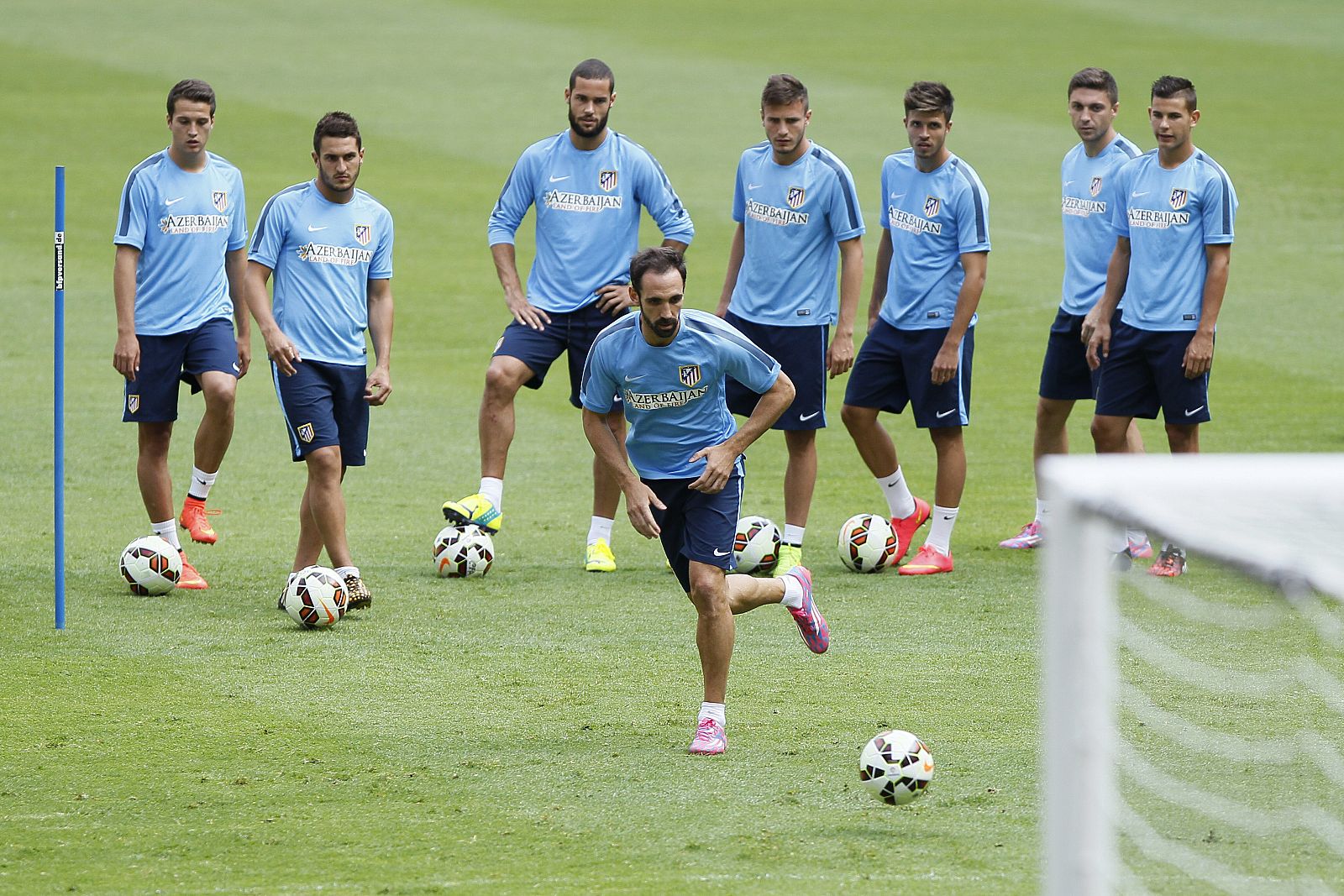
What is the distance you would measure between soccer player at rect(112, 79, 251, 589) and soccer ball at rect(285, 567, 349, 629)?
116 centimetres

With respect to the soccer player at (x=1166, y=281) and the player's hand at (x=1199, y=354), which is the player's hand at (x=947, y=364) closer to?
the soccer player at (x=1166, y=281)

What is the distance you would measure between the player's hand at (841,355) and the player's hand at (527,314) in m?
1.52

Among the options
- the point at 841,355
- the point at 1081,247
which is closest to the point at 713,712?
the point at 841,355

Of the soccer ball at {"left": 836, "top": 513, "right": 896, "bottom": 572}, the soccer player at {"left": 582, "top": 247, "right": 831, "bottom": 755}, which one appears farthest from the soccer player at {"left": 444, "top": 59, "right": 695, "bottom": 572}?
the soccer player at {"left": 582, "top": 247, "right": 831, "bottom": 755}

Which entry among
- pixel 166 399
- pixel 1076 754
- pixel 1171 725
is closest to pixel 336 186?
pixel 166 399

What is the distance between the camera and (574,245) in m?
9.88

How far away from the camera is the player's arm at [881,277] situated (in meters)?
10.1

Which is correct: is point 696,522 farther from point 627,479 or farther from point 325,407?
point 325,407

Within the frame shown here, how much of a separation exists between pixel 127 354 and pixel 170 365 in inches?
19.6

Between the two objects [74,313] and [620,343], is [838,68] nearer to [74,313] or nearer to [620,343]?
[74,313]

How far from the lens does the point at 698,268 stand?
19812 mm

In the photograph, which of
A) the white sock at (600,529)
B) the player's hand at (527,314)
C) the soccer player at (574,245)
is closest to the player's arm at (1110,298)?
the soccer player at (574,245)

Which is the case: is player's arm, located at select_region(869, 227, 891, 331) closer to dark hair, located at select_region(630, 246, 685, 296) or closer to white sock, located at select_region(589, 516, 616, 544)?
white sock, located at select_region(589, 516, 616, 544)

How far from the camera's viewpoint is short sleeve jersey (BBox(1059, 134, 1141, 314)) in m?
9.95
